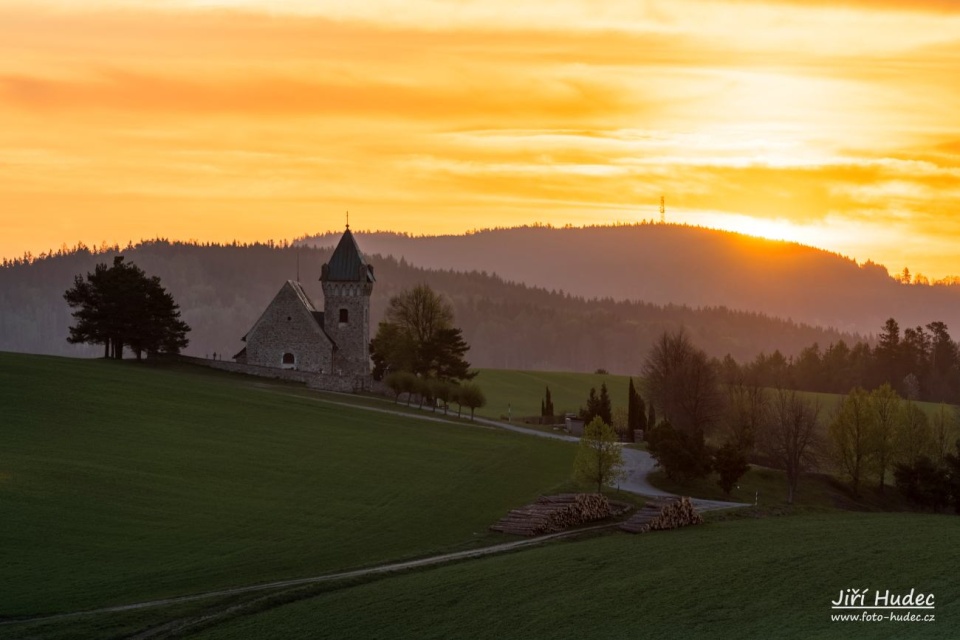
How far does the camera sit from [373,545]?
160 feet

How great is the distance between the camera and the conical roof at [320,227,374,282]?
110312 mm

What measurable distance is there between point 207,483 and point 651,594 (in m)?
29.9

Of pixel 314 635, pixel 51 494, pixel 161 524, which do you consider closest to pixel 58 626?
pixel 314 635

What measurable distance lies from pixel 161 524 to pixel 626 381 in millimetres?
137003

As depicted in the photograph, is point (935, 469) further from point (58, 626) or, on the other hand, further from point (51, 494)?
point (58, 626)

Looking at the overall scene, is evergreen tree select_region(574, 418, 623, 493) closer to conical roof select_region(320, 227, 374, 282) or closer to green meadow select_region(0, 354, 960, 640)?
green meadow select_region(0, 354, 960, 640)

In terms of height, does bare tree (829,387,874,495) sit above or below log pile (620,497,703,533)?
above

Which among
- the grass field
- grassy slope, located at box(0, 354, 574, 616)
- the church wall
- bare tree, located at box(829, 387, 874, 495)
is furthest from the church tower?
bare tree, located at box(829, 387, 874, 495)

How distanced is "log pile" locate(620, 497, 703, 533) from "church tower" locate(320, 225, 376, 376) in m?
57.3

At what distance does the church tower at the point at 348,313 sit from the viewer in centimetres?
10875

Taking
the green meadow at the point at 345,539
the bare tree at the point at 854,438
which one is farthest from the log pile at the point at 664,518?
the bare tree at the point at 854,438

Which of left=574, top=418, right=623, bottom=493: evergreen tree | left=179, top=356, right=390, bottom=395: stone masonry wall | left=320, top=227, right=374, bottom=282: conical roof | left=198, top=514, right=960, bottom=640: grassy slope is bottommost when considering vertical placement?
left=198, top=514, right=960, bottom=640: grassy slope

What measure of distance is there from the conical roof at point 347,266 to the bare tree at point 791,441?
3871 cm

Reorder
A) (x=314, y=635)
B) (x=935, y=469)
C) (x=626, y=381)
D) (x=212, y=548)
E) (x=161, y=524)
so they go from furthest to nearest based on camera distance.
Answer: (x=626, y=381)
(x=935, y=469)
(x=161, y=524)
(x=212, y=548)
(x=314, y=635)
